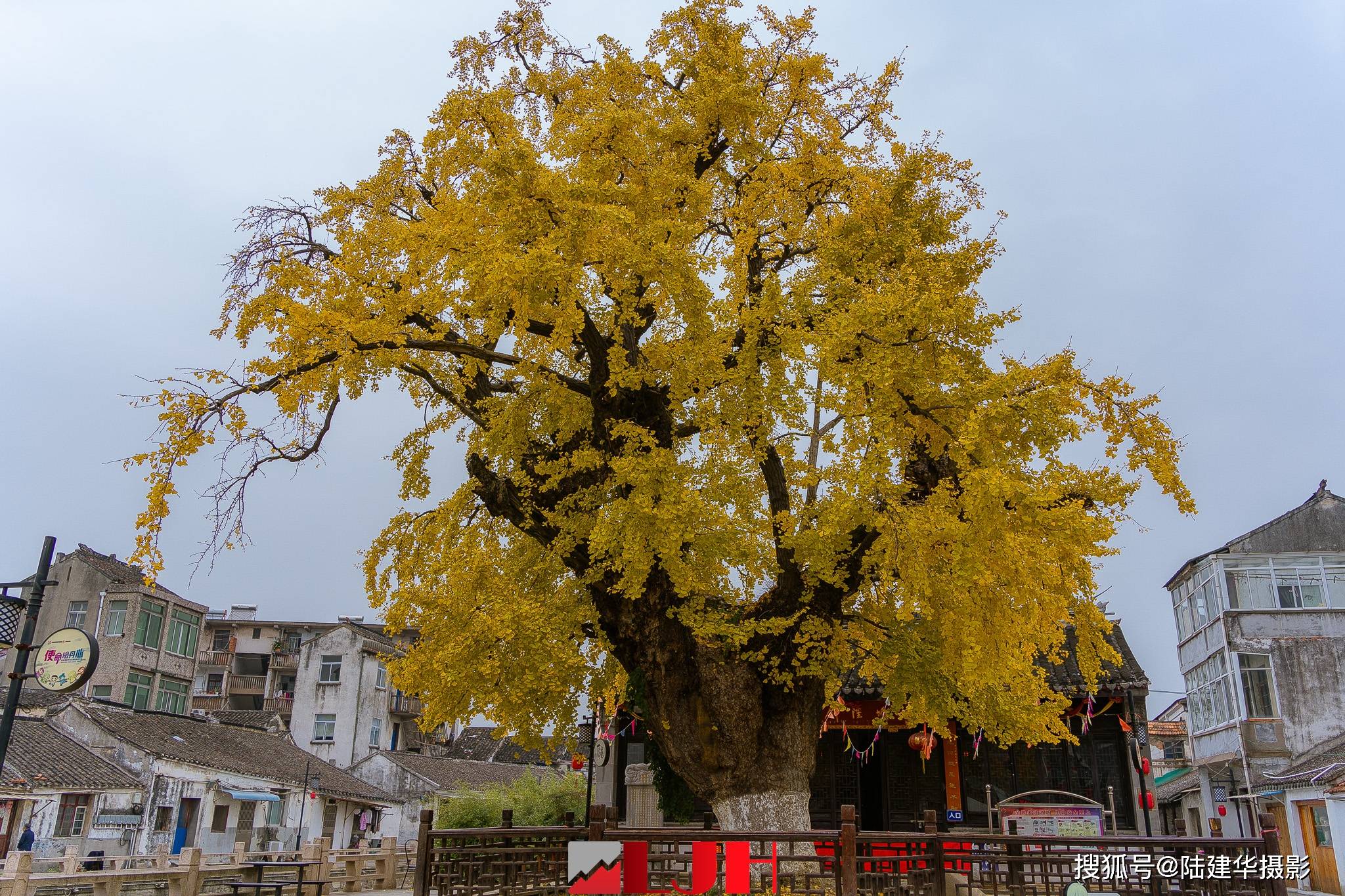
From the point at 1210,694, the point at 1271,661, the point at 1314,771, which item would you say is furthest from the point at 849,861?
the point at 1210,694

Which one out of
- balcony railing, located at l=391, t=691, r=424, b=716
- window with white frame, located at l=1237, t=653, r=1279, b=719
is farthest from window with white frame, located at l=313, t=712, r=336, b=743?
window with white frame, located at l=1237, t=653, r=1279, b=719

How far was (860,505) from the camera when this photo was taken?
28.5 feet

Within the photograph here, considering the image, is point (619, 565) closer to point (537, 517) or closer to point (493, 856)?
point (537, 517)

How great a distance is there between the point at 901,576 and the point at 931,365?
2034mm

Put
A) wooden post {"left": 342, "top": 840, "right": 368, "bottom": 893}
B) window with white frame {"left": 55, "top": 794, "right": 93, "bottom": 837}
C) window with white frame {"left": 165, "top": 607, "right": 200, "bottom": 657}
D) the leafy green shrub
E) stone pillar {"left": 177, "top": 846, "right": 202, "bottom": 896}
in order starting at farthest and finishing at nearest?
1. window with white frame {"left": 165, "top": 607, "right": 200, "bottom": 657}
2. the leafy green shrub
3. window with white frame {"left": 55, "top": 794, "right": 93, "bottom": 837}
4. wooden post {"left": 342, "top": 840, "right": 368, "bottom": 893}
5. stone pillar {"left": 177, "top": 846, "right": 202, "bottom": 896}

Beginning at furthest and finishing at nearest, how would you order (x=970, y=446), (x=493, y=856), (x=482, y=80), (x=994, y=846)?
(x=994, y=846)
(x=482, y=80)
(x=493, y=856)
(x=970, y=446)

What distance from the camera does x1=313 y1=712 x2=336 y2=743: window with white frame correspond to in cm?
3722

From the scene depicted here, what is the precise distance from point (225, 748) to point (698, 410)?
2536cm

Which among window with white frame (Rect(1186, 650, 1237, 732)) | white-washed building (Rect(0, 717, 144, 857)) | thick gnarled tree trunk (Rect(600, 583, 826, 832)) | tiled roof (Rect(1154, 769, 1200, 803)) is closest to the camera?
thick gnarled tree trunk (Rect(600, 583, 826, 832))

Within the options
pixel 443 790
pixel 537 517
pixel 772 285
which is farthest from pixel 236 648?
pixel 772 285

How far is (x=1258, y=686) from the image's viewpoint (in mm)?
→ 22656

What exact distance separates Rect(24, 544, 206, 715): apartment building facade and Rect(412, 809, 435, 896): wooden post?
88.6ft

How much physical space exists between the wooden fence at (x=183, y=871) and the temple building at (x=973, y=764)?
10.1 meters

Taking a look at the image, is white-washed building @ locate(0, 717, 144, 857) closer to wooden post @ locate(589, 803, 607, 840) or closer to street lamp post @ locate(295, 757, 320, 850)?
street lamp post @ locate(295, 757, 320, 850)
